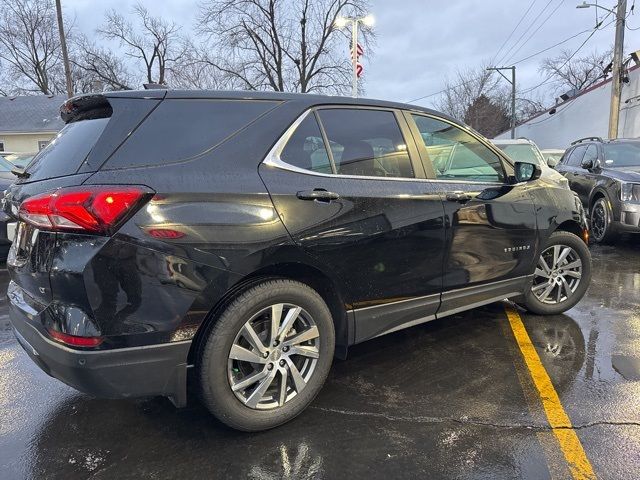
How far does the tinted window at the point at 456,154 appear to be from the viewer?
3.48m

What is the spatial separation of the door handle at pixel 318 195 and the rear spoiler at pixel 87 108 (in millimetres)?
1090

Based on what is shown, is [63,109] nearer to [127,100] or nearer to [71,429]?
[127,100]

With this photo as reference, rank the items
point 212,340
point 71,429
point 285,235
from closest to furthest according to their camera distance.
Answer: point 212,340 → point 285,235 → point 71,429

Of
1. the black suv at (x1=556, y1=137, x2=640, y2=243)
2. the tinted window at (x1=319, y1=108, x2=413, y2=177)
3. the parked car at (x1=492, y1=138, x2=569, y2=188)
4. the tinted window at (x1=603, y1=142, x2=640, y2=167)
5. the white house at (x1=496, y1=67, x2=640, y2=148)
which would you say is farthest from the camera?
the white house at (x1=496, y1=67, x2=640, y2=148)

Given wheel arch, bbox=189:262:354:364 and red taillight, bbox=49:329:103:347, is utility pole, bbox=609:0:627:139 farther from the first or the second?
red taillight, bbox=49:329:103:347

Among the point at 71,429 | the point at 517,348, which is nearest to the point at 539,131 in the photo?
the point at 517,348

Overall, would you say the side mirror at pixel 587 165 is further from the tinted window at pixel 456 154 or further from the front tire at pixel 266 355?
the front tire at pixel 266 355

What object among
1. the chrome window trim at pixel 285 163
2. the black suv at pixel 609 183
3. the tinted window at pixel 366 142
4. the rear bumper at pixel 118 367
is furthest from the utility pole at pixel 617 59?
the rear bumper at pixel 118 367

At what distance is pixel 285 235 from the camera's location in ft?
8.51

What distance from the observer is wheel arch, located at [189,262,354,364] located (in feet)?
8.11

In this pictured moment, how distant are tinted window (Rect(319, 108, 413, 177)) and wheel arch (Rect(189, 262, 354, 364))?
65cm

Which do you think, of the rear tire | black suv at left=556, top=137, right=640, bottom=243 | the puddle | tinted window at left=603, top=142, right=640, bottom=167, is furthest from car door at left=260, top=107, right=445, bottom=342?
tinted window at left=603, top=142, right=640, bottom=167

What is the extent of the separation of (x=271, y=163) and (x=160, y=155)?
22.7 inches

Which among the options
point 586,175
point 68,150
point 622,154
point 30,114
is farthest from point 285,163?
point 30,114
